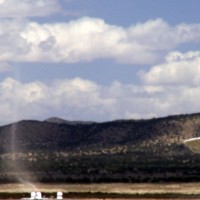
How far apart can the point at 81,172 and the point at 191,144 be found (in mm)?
82968

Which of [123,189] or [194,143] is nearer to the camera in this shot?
[194,143]

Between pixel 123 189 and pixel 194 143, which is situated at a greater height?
pixel 123 189

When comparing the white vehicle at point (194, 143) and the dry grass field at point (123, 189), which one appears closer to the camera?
the white vehicle at point (194, 143)

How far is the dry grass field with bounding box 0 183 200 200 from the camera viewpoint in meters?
115

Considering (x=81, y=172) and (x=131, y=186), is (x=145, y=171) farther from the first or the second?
(x=131, y=186)

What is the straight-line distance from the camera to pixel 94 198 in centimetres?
10762

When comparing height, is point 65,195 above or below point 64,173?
below

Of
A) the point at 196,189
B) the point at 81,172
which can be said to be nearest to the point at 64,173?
the point at 81,172

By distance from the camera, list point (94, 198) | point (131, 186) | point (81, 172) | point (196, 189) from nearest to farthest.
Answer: point (94, 198)
point (196, 189)
point (131, 186)
point (81, 172)

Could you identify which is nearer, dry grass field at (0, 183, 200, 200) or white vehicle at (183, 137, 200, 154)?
white vehicle at (183, 137, 200, 154)

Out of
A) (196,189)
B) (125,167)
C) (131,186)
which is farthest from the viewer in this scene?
(125,167)

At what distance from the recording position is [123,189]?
424 feet

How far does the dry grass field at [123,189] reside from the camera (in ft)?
376

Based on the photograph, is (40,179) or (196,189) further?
(40,179)
